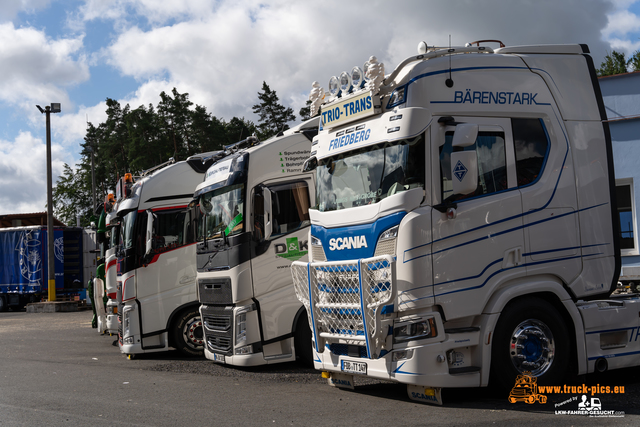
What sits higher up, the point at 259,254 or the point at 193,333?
the point at 259,254

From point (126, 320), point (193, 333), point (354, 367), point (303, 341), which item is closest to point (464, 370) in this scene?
point (354, 367)

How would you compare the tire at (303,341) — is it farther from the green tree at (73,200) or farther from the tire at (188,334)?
the green tree at (73,200)

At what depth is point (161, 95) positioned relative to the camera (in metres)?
53.2

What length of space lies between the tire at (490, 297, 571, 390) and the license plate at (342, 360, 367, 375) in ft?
4.36

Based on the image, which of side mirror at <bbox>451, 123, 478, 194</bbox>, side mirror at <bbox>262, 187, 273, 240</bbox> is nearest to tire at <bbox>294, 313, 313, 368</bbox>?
side mirror at <bbox>262, 187, 273, 240</bbox>

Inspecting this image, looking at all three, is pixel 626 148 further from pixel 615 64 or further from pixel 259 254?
pixel 615 64

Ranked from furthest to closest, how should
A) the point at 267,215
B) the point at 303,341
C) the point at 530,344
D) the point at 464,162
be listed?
the point at 303,341, the point at 267,215, the point at 530,344, the point at 464,162

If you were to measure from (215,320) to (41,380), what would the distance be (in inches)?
105

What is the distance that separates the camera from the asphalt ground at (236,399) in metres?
6.48

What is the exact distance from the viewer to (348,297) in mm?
7000

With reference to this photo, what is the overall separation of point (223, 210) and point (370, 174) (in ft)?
12.4

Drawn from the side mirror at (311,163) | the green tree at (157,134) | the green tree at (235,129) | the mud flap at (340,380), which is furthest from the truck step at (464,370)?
the green tree at (235,129)

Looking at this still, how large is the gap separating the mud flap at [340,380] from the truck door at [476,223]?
1729 millimetres

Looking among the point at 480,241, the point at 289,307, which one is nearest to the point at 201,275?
the point at 289,307
